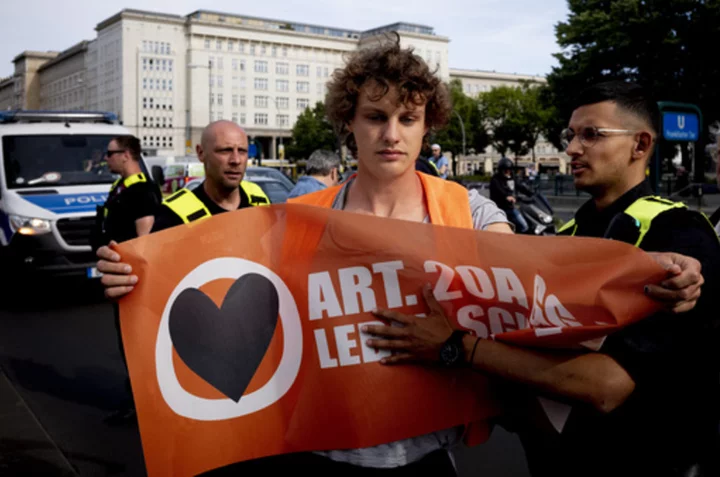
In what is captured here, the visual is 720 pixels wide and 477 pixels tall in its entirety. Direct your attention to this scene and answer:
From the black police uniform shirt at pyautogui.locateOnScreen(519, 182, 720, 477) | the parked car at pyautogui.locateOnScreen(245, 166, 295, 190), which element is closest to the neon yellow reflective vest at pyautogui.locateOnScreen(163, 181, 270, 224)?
the black police uniform shirt at pyautogui.locateOnScreen(519, 182, 720, 477)

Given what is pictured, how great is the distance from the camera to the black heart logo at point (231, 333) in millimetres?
2178

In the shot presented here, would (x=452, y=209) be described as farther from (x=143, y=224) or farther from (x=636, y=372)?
(x=143, y=224)

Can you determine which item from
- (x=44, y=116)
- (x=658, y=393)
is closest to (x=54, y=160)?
(x=44, y=116)

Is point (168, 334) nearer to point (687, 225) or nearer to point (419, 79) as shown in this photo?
point (419, 79)

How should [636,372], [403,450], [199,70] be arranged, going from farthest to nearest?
[199,70]
[403,450]
[636,372]

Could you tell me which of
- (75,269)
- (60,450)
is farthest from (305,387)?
(75,269)

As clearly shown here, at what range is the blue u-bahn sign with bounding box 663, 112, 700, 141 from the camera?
939 centimetres

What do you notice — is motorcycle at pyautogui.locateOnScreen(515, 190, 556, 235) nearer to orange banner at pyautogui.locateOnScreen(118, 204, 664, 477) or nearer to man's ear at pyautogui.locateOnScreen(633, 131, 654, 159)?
man's ear at pyautogui.locateOnScreen(633, 131, 654, 159)

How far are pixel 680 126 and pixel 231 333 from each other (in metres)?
8.81

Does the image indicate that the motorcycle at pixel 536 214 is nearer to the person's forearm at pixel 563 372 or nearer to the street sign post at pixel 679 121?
the street sign post at pixel 679 121

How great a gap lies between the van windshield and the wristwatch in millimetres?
10379

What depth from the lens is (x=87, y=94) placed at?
129m

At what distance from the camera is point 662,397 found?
190 centimetres

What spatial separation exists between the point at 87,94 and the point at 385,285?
138m
